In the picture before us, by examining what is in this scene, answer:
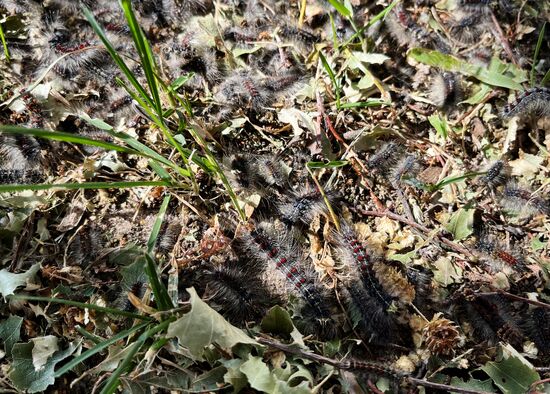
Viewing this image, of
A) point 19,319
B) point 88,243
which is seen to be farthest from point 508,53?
point 19,319

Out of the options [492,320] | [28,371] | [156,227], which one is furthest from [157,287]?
[492,320]

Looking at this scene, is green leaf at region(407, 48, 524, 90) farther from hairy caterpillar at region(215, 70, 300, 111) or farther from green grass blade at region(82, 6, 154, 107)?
green grass blade at region(82, 6, 154, 107)

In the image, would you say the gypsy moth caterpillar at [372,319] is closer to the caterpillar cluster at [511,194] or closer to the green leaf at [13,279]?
the caterpillar cluster at [511,194]

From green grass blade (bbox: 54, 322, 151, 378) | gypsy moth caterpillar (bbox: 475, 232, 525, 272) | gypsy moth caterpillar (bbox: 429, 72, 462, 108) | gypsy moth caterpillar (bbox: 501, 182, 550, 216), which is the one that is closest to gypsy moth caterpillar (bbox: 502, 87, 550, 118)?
gypsy moth caterpillar (bbox: 429, 72, 462, 108)

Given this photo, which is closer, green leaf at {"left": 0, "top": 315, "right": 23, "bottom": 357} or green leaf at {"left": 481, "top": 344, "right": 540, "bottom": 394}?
green leaf at {"left": 481, "top": 344, "right": 540, "bottom": 394}

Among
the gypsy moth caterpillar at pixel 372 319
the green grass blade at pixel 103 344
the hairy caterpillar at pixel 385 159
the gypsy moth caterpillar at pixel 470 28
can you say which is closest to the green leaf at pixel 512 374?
the gypsy moth caterpillar at pixel 372 319
